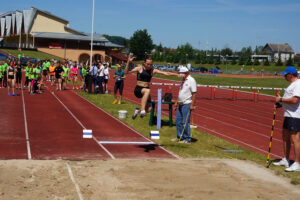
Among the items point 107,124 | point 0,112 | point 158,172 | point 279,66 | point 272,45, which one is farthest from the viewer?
point 272,45

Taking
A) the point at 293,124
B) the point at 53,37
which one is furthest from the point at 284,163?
the point at 53,37

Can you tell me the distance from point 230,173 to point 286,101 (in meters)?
1.94

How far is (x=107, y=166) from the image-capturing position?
7.61 meters

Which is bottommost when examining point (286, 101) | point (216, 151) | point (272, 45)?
point (216, 151)

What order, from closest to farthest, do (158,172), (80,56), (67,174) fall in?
(67,174) < (158,172) < (80,56)

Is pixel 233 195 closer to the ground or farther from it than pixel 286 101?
closer to the ground

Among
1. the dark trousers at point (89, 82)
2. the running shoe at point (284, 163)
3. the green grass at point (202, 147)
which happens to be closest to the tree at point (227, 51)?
the dark trousers at point (89, 82)

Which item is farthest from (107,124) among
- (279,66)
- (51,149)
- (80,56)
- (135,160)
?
(279,66)

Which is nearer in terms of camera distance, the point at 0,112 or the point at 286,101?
the point at 286,101

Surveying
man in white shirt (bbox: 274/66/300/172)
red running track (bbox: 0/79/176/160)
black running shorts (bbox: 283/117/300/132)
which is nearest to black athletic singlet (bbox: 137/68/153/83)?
red running track (bbox: 0/79/176/160)

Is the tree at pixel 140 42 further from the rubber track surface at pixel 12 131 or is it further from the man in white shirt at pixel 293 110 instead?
the man in white shirt at pixel 293 110

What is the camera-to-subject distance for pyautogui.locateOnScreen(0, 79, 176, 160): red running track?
344 inches

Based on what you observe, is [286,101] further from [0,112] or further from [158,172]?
[0,112]

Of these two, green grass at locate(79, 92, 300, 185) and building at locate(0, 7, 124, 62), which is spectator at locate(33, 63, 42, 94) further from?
building at locate(0, 7, 124, 62)
